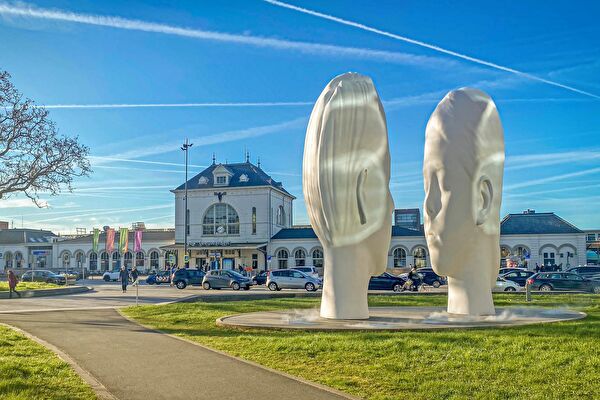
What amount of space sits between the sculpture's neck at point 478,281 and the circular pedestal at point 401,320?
298 millimetres

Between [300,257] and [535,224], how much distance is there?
2376 centimetres

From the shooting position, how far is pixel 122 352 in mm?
11070

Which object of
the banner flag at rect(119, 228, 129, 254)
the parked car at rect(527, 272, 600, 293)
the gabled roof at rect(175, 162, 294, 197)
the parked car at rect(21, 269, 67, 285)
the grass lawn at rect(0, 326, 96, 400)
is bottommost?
the parked car at rect(21, 269, 67, 285)

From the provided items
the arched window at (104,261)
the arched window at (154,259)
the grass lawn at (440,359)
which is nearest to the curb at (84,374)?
the grass lawn at (440,359)

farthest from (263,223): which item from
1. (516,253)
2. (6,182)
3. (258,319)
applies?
(258,319)

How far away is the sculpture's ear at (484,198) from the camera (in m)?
14.0

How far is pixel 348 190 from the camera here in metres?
13.7

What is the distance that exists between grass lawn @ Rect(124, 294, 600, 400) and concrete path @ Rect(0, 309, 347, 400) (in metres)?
0.55

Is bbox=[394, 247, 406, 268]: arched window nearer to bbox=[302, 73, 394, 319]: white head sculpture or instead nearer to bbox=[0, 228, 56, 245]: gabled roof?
bbox=[302, 73, 394, 319]: white head sculpture

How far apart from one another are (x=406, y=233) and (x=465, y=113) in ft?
150

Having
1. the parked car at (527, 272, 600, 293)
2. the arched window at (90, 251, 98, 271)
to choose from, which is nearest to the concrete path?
the parked car at (527, 272, 600, 293)

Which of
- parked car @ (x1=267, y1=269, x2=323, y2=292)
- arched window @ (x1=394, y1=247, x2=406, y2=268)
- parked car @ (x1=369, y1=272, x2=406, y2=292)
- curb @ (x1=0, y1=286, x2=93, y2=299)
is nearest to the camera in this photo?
curb @ (x1=0, y1=286, x2=93, y2=299)

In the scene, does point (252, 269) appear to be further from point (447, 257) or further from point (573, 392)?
point (573, 392)

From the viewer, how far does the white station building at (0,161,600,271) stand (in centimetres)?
5438
